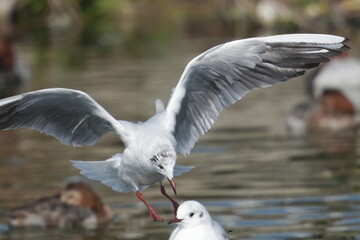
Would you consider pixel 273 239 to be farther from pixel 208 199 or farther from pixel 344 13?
pixel 344 13

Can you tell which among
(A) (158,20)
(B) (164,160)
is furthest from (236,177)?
(A) (158,20)

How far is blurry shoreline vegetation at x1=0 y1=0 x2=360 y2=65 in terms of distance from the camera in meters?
29.3

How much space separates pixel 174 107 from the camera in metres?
9.41

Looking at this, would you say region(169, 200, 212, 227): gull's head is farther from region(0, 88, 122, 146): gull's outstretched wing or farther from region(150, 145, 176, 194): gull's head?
region(0, 88, 122, 146): gull's outstretched wing

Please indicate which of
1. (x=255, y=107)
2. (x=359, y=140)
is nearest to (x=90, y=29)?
(x=255, y=107)

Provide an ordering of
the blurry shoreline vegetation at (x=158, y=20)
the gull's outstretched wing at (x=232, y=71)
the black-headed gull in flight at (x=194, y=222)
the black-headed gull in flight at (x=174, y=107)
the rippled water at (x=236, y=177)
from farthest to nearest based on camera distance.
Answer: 1. the blurry shoreline vegetation at (x=158, y=20)
2. the rippled water at (x=236, y=177)
3. the gull's outstretched wing at (x=232, y=71)
4. the black-headed gull in flight at (x=174, y=107)
5. the black-headed gull in flight at (x=194, y=222)

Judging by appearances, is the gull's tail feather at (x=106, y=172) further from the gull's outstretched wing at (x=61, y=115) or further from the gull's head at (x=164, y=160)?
the gull's head at (x=164, y=160)

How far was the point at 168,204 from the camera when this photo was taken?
38.7 ft

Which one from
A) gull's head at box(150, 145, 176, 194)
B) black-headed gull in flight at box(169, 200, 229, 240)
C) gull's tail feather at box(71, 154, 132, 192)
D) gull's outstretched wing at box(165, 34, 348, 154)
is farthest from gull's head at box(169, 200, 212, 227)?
gull's tail feather at box(71, 154, 132, 192)

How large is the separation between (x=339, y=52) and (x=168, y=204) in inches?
129

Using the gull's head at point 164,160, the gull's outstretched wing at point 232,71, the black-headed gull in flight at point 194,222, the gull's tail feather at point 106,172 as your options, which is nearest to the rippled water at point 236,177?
the gull's tail feather at point 106,172

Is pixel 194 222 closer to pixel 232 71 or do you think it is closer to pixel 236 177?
pixel 232 71

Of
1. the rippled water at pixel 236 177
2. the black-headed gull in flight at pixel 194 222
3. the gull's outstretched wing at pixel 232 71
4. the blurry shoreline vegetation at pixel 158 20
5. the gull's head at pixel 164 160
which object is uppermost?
the gull's outstretched wing at pixel 232 71

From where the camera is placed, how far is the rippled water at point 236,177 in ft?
35.6
